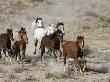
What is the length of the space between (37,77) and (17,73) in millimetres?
1311

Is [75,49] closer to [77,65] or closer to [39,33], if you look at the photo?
[77,65]

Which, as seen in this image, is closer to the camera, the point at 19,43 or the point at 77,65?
the point at 77,65

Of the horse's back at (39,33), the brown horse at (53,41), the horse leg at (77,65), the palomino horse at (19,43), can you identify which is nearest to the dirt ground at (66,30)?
the horse leg at (77,65)

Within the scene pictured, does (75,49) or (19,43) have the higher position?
(19,43)

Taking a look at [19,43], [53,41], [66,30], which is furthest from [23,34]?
[66,30]

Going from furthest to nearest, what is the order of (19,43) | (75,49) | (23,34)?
(19,43), (23,34), (75,49)

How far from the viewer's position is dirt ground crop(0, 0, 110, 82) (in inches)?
715

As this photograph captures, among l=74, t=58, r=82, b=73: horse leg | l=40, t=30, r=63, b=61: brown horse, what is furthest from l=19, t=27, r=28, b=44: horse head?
l=74, t=58, r=82, b=73: horse leg

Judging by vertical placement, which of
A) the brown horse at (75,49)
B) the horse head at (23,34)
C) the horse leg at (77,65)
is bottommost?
the horse leg at (77,65)

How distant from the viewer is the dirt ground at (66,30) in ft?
59.6

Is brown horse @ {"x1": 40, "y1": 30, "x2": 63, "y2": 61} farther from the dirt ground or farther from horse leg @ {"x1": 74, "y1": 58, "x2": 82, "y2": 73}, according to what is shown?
horse leg @ {"x1": 74, "y1": 58, "x2": 82, "y2": 73}

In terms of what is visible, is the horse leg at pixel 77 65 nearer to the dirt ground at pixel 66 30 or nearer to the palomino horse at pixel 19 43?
the dirt ground at pixel 66 30

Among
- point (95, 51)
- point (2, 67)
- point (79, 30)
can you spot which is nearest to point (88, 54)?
point (95, 51)

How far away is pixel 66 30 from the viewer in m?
35.5
